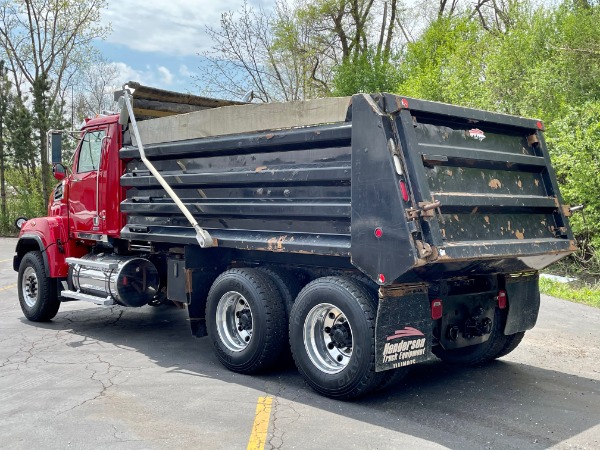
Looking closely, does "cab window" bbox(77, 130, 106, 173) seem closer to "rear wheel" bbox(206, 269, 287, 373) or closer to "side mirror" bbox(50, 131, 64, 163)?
"side mirror" bbox(50, 131, 64, 163)

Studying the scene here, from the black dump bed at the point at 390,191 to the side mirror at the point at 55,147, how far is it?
107 inches

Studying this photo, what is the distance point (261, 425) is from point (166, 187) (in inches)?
122

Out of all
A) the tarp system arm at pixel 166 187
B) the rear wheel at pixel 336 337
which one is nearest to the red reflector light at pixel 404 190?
the rear wheel at pixel 336 337

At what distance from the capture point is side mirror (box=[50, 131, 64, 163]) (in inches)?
355

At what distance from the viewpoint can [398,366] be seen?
17.3 feet

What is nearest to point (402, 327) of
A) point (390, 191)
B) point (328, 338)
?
point (328, 338)

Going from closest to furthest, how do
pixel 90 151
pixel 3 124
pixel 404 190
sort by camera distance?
pixel 404 190, pixel 90 151, pixel 3 124

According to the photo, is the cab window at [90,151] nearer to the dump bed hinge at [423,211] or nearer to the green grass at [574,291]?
the dump bed hinge at [423,211]

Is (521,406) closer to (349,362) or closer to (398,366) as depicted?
(398,366)

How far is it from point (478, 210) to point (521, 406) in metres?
1.66

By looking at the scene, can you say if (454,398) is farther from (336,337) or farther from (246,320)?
(246,320)

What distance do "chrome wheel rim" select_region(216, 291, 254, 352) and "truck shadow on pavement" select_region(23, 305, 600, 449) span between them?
316 millimetres

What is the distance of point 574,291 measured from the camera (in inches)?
493

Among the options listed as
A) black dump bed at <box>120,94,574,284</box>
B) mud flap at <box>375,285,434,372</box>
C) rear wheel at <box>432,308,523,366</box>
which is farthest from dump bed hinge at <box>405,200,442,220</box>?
rear wheel at <box>432,308,523,366</box>
